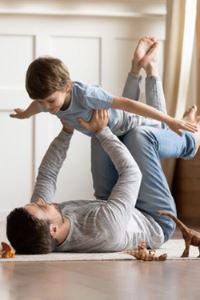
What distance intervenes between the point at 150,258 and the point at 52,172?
54 centimetres

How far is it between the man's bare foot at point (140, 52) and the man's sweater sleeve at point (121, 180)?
48 centimetres

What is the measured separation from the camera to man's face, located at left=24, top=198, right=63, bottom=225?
2.28 m

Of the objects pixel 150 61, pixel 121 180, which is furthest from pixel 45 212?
pixel 150 61

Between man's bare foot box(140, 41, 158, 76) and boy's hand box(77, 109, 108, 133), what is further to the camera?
man's bare foot box(140, 41, 158, 76)

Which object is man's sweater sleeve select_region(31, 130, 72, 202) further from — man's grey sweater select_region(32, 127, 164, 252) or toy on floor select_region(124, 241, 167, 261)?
toy on floor select_region(124, 241, 167, 261)

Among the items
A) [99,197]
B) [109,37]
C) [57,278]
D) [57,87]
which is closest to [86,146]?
[109,37]

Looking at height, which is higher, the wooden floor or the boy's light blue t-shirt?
the boy's light blue t-shirt

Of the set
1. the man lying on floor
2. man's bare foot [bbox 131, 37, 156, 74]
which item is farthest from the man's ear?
man's bare foot [bbox 131, 37, 156, 74]

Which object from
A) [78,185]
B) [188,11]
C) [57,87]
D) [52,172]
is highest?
[188,11]

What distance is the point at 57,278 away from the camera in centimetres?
194

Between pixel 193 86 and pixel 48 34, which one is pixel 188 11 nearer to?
pixel 193 86

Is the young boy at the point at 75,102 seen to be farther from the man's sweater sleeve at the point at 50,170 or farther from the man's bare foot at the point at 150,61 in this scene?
the man's bare foot at the point at 150,61

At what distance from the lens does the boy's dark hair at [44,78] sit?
7.87 feet

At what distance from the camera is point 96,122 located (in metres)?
2.58
